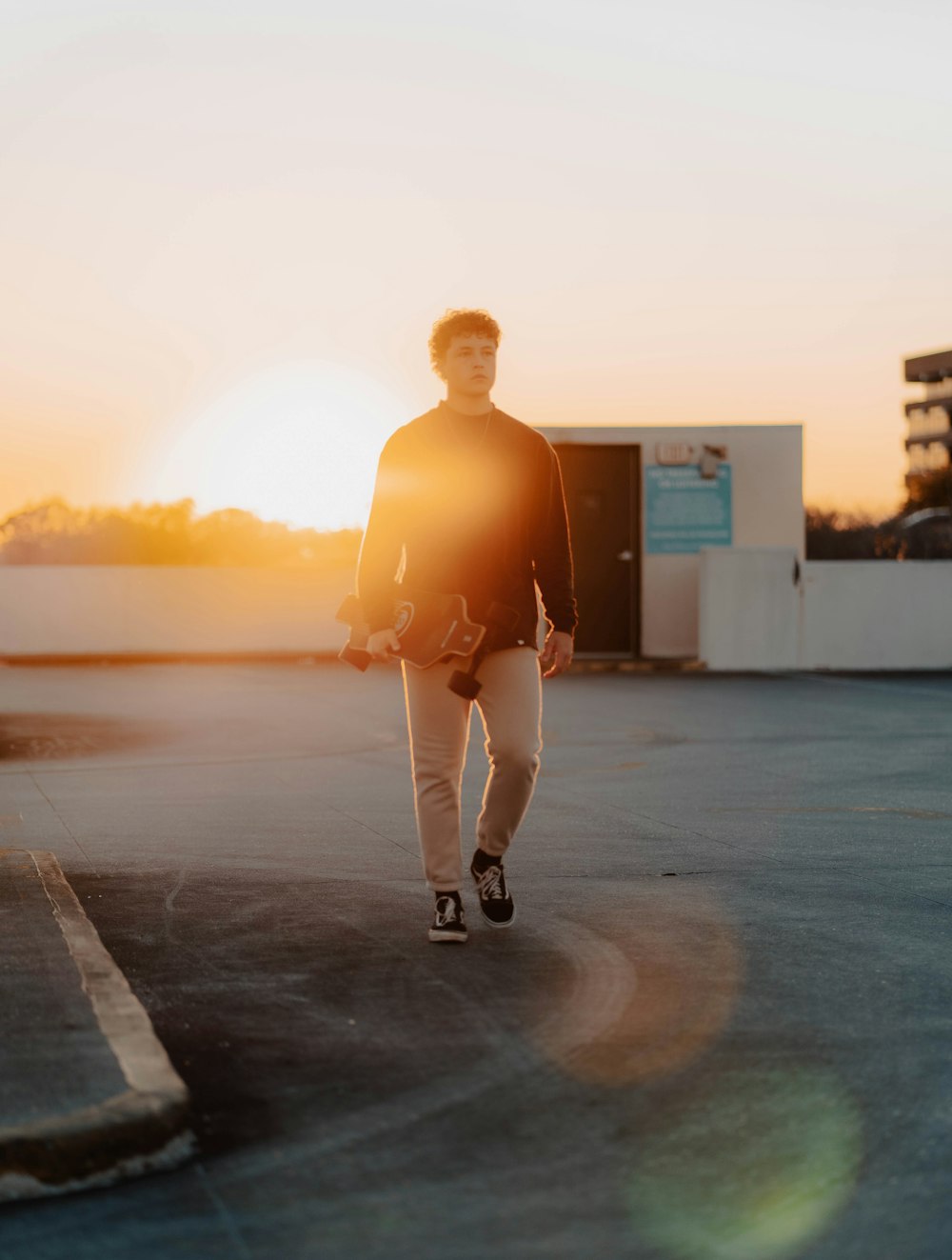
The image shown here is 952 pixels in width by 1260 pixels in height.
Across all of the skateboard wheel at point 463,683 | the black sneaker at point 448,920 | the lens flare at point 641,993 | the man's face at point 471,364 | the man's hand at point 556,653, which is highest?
the man's face at point 471,364

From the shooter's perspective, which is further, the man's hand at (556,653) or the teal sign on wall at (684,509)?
the teal sign on wall at (684,509)

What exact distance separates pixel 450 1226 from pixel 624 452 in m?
21.9

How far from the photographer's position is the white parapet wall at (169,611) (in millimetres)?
25750

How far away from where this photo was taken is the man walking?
5527mm

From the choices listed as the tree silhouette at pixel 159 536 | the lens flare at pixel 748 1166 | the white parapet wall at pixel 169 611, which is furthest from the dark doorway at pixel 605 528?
the lens flare at pixel 748 1166

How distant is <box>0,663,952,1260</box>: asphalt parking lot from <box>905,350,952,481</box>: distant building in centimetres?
13932

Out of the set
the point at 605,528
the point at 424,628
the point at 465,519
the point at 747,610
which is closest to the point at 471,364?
the point at 465,519

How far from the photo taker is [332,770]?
11.2 metres

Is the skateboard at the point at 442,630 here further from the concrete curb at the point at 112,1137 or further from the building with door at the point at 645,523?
the building with door at the point at 645,523

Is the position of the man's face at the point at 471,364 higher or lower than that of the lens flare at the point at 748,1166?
higher

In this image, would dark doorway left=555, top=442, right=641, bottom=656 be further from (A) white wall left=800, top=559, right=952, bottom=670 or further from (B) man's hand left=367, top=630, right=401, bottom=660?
(B) man's hand left=367, top=630, right=401, bottom=660

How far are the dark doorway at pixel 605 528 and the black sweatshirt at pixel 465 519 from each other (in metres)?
18.8

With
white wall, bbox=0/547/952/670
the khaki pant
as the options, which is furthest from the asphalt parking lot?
Result: white wall, bbox=0/547/952/670

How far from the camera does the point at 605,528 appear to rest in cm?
2458
